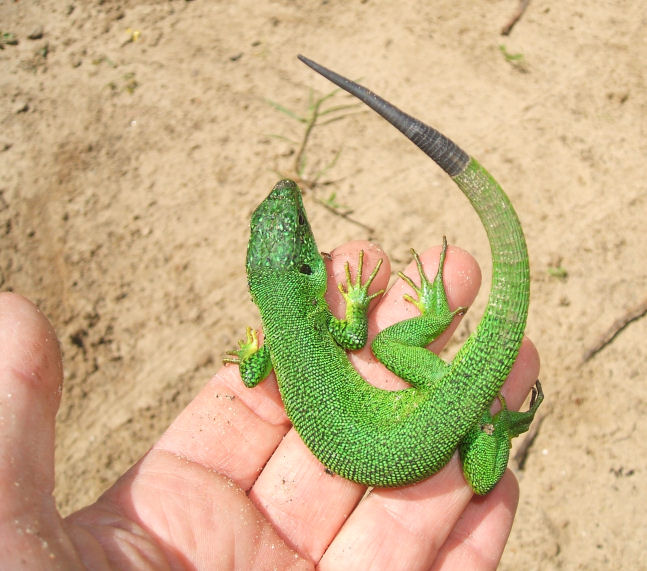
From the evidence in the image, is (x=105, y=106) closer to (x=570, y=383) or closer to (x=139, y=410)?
(x=139, y=410)

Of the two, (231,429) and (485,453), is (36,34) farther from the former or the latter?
(485,453)

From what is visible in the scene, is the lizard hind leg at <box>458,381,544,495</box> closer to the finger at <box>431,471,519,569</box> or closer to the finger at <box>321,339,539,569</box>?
the finger at <box>321,339,539,569</box>

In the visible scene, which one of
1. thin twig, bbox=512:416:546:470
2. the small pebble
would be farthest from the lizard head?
the small pebble

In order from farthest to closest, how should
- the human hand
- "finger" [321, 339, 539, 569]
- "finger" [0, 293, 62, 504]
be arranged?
"finger" [321, 339, 539, 569] → the human hand → "finger" [0, 293, 62, 504]

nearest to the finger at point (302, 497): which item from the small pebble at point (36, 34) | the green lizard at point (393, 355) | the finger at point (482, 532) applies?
the green lizard at point (393, 355)

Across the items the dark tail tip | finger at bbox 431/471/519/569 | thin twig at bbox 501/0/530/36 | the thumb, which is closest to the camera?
the thumb

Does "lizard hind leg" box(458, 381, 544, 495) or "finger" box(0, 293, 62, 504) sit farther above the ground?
"finger" box(0, 293, 62, 504)

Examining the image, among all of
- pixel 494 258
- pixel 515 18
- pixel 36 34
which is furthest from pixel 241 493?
pixel 36 34

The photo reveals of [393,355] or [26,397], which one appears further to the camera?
[393,355]
